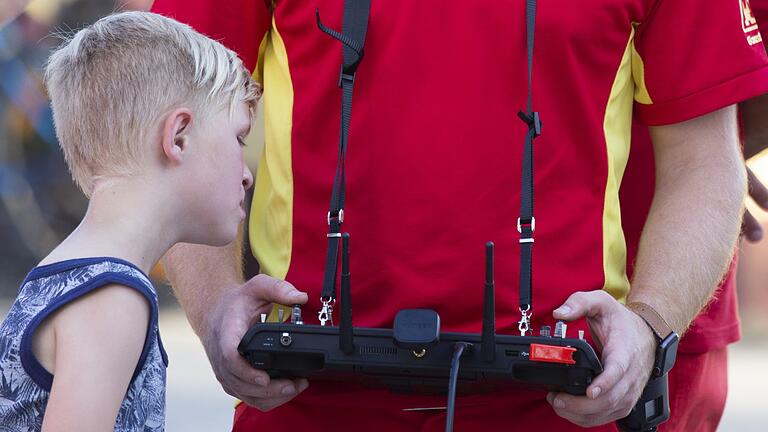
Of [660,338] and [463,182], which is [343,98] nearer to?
[463,182]

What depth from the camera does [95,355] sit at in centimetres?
157

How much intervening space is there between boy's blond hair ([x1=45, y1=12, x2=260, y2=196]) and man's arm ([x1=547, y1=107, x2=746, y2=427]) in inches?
25.8

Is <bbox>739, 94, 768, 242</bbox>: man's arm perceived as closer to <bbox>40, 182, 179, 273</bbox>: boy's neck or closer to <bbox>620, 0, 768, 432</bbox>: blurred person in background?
<bbox>620, 0, 768, 432</bbox>: blurred person in background

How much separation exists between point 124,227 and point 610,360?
2.27ft

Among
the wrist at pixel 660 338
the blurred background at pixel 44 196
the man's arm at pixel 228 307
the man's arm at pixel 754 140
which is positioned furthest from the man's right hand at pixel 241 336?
the blurred background at pixel 44 196

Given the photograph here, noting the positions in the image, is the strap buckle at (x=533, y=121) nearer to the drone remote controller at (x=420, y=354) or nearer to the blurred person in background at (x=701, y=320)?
the drone remote controller at (x=420, y=354)

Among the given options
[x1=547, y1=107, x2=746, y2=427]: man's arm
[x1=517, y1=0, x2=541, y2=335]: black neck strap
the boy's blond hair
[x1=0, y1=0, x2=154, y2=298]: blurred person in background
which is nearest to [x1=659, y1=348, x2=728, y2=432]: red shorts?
[x1=547, y1=107, x2=746, y2=427]: man's arm

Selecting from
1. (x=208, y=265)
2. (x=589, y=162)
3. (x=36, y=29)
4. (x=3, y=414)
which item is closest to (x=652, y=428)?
(x=589, y=162)

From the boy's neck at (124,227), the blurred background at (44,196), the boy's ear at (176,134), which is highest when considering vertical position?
the boy's ear at (176,134)

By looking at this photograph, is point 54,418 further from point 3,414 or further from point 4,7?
point 4,7

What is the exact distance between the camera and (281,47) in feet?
6.75

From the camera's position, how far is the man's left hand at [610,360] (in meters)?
1.71

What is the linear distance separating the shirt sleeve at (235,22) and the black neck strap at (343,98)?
0.22 m

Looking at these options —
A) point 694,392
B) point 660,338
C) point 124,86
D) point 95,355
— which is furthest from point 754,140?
point 95,355
